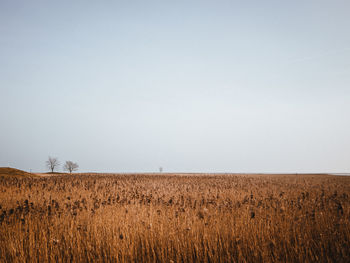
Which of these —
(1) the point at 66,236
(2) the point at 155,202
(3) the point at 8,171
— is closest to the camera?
(1) the point at 66,236

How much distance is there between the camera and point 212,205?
7227 millimetres

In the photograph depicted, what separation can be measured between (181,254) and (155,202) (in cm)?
477

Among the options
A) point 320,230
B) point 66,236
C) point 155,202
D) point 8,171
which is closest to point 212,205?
point 155,202

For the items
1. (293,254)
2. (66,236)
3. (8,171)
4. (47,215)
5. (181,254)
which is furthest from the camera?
(8,171)

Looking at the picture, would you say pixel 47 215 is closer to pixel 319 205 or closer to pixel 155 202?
pixel 155 202

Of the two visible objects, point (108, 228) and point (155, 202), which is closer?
point (108, 228)

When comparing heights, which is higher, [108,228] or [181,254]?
[108,228]

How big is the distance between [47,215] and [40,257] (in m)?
2.56

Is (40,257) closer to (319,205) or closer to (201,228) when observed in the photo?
(201,228)

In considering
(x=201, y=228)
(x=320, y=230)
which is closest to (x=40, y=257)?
(x=201, y=228)

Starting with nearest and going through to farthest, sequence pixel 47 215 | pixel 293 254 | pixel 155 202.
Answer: pixel 293 254 → pixel 47 215 → pixel 155 202

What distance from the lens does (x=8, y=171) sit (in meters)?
28.6

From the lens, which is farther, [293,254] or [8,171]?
[8,171]

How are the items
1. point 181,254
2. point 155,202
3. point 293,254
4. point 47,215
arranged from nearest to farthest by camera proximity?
point 293,254
point 181,254
point 47,215
point 155,202
